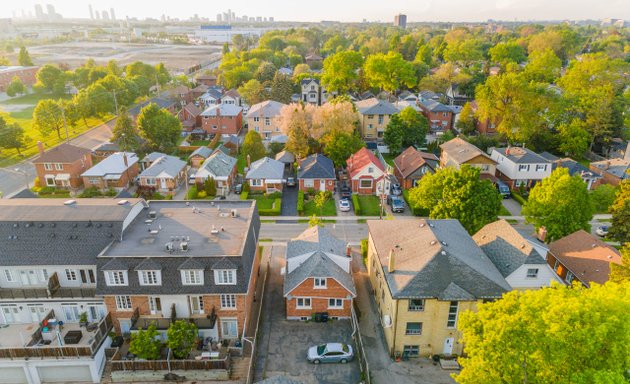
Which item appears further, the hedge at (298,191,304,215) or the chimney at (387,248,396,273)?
the hedge at (298,191,304,215)

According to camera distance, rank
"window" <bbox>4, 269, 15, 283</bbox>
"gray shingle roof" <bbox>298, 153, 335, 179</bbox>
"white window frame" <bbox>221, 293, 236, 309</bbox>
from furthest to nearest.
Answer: "gray shingle roof" <bbox>298, 153, 335, 179</bbox> → "window" <bbox>4, 269, 15, 283</bbox> → "white window frame" <bbox>221, 293, 236, 309</bbox>

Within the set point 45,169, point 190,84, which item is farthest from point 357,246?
point 190,84

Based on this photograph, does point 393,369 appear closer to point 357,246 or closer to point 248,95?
point 357,246

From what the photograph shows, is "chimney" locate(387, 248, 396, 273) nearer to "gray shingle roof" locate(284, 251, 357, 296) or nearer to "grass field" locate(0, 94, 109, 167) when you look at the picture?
"gray shingle roof" locate(284, 251, 357, 296)

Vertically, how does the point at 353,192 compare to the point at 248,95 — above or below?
below

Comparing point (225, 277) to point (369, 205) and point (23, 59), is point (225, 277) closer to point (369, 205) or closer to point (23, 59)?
point (369, 205)

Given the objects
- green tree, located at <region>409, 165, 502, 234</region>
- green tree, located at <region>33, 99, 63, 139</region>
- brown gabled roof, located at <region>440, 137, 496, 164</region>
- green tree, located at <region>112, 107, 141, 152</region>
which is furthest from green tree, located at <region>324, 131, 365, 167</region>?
green tree, located at <region>33, 99, 63, 139</region>

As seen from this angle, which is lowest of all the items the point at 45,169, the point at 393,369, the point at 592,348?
the point at 393,369
